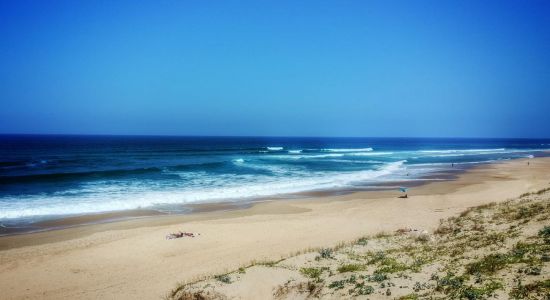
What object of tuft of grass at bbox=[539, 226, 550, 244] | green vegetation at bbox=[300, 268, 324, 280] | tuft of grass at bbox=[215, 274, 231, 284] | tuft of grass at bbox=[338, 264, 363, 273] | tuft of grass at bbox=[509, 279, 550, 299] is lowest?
tuft of grass at bbox=[215, 274, 231, 284]

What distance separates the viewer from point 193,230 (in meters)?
16.0

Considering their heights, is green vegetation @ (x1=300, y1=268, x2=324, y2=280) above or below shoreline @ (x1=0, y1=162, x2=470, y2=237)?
above

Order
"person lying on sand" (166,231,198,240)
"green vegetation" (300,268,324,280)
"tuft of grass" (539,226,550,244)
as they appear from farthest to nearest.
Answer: "person lying on sand" (166,231,198,240) → "green vegetation" (300,268,324,280) → "tuft of grass" (539,226,550,244)

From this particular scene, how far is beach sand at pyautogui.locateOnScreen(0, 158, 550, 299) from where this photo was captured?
10359 mm

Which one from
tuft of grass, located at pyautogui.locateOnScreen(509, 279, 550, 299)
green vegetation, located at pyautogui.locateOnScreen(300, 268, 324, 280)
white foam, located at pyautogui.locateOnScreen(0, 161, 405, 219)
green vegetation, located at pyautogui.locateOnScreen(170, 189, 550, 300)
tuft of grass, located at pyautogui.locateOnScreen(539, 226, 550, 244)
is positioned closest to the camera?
tuft of grass, located at pyautogui.locateOnScreen(509, 279, 550, 299)

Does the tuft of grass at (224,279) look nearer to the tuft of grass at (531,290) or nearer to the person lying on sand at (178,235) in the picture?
the tuft of grass at (531,290)

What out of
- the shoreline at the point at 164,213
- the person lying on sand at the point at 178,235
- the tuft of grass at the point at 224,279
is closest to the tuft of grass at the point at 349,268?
the tuft of grass at the point at 224,279

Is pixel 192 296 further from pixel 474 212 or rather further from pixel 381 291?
pixel 474 212

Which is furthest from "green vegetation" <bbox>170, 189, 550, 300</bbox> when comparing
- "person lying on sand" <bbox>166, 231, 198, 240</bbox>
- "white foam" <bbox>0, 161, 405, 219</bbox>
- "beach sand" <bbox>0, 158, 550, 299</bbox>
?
"white foam" <bbox>0, 161, 405, 219</bbox>

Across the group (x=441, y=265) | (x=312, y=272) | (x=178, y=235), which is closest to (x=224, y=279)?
(x=312, y=272)

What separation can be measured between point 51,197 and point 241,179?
1561cm

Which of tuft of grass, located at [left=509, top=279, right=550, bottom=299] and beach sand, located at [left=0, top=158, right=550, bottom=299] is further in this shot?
beach sand, located at [left=0, top=158, right=550, bottom=299]

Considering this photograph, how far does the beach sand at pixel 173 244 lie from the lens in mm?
10359

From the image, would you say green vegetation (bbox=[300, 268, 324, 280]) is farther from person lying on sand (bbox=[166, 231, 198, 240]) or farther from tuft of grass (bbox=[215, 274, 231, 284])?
person lying on sand (bbox=[166, 231, 198, 240])
